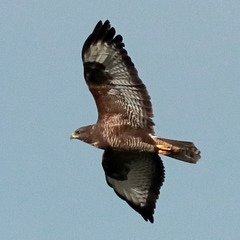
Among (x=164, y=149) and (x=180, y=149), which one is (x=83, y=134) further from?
(x=180, y=149)

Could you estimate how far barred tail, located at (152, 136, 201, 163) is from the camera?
18469 millimetres

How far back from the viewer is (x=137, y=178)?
19781 millimetres

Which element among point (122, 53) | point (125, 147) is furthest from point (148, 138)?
point (122, 53)

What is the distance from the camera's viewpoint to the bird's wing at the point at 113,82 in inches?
717

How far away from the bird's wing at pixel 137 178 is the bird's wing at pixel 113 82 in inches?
36.8

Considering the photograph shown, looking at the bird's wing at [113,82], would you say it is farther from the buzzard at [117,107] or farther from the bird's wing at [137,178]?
the bird's wing at [137,178]

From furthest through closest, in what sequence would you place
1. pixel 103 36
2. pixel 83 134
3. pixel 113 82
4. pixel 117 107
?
1. pixel 83 134
2. pixel 117 107
3. pixel 113 82
4. pixel 103 36

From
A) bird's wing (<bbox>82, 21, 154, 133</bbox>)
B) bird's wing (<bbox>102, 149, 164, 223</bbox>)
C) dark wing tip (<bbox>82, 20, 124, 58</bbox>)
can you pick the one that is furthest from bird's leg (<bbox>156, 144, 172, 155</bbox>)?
dark wing tip (<bbox>82, 20, 124, 58</bbox>)

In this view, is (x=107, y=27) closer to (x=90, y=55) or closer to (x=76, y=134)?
(x=90, y=55)

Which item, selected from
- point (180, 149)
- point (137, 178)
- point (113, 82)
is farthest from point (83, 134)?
point (180, 149)

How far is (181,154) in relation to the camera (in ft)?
60.7

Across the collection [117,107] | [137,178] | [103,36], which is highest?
[103,36]

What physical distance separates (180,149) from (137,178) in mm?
1612

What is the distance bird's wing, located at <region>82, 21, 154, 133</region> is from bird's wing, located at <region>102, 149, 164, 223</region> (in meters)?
0.94
